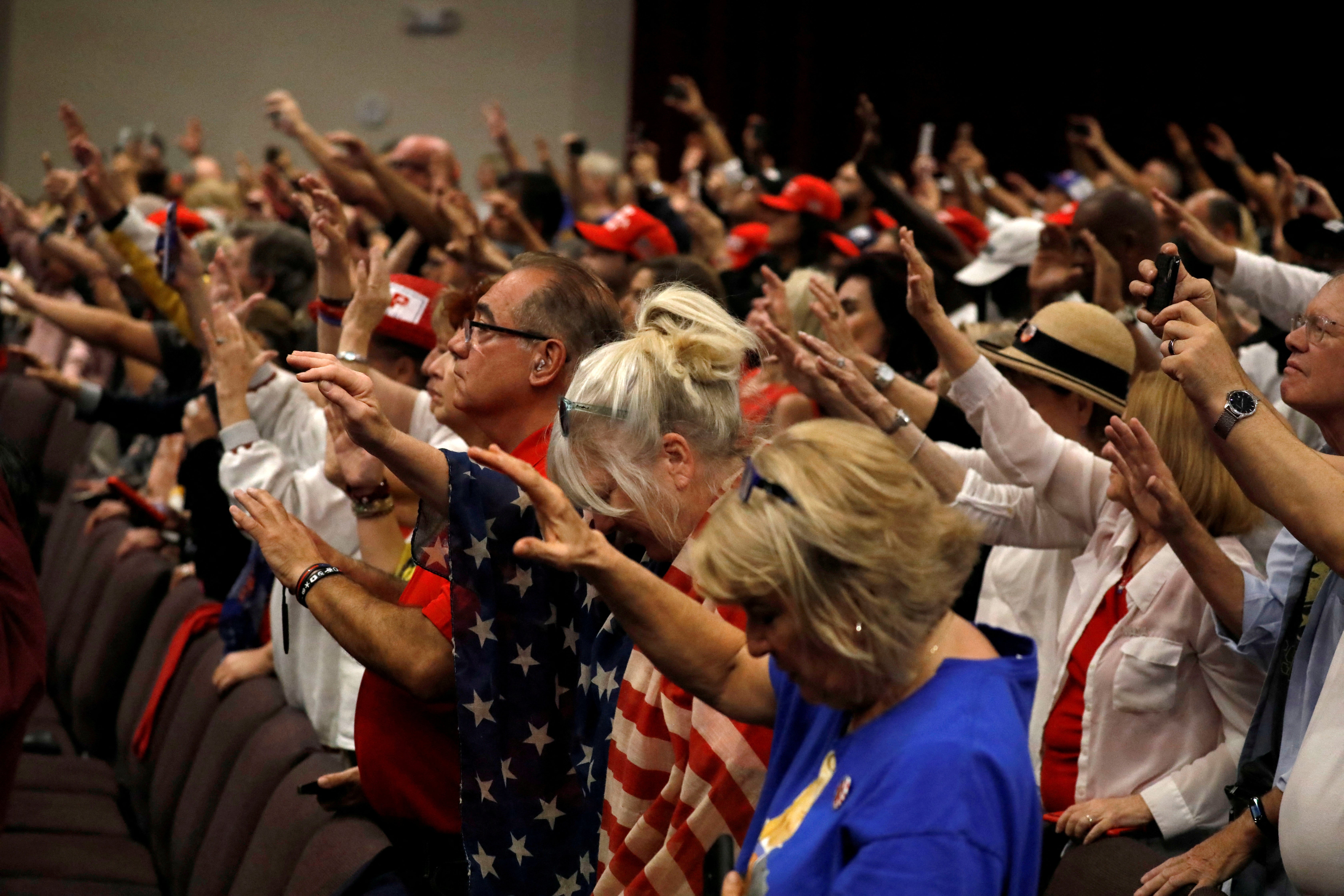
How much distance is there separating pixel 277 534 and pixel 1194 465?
1263 millimetres

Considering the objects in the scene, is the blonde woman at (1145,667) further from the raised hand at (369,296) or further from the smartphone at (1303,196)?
the smartphone at (1303,196)

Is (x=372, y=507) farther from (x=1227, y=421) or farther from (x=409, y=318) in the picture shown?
(x=1227, y=421)

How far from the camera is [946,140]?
10188mm

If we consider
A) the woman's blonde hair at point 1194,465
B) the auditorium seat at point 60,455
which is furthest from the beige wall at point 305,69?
the woman's blonde hair at point 1194,465

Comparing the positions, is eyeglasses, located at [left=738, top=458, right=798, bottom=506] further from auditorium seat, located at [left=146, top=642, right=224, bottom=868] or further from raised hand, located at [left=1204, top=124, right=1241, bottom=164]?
raised hand, located at [left=1204, top=124, right=1241, bottom=164]

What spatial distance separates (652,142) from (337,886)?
9.74 metres

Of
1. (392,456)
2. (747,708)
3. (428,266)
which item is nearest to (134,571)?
(428,266)

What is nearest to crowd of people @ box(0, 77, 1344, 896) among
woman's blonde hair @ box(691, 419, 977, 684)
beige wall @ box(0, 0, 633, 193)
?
woman's blonde hair @ box(691, 419, 977, 684)

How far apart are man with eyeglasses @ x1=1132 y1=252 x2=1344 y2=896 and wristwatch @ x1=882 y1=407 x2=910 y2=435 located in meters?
0.63

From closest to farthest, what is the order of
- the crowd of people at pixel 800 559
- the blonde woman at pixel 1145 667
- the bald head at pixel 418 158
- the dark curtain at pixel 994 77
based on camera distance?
1. the crowd of people at pixel 800 559
2. the blonde woman at pixel 1145 667
3. the bald head at pixel 418 158
4. the dark curtain at pixel 994 77

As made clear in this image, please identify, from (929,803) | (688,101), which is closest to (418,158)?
(688,101)

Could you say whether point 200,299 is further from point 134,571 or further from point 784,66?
point 784,66

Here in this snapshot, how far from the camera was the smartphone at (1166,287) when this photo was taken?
1760 millimetres

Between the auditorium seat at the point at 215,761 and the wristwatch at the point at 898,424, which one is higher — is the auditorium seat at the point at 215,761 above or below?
below
